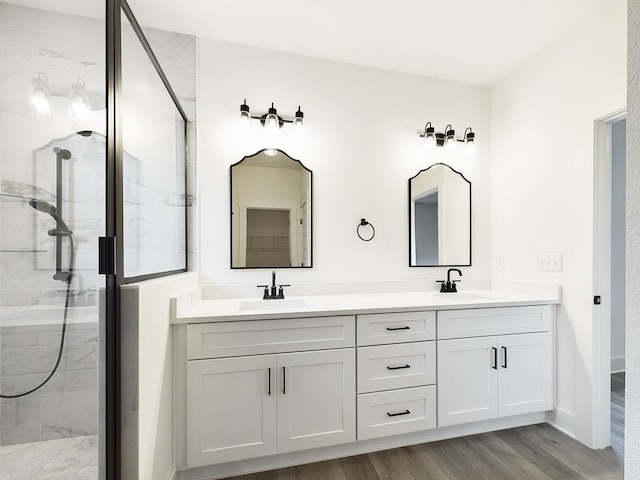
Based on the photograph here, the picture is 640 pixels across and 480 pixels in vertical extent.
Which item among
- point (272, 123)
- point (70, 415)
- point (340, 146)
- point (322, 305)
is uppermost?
point (272, 123)

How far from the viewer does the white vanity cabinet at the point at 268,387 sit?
5.07 feet

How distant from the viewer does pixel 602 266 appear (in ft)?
6.20

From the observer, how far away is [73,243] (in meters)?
1.05

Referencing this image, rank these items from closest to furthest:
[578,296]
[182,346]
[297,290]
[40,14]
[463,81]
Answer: [40,14] → [182,346] → [578,296] → [297,290] → [463,81]

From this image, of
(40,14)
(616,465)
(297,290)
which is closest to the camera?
(40,14)

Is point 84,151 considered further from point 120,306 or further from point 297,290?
point 297,290

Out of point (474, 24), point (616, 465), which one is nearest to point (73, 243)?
point (474, 24)

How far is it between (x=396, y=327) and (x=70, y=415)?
153 cm

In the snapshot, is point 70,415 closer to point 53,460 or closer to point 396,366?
point 53,460

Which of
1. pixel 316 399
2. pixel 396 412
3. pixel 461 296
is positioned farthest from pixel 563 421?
pixel 316 399

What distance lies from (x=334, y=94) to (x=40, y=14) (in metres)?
1.78

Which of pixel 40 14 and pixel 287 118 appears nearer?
pixel 40 14

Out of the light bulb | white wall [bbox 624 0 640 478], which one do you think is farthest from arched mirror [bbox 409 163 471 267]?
white wall [bbox 624 0 640 478]

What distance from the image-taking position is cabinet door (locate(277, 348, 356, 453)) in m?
1.63
